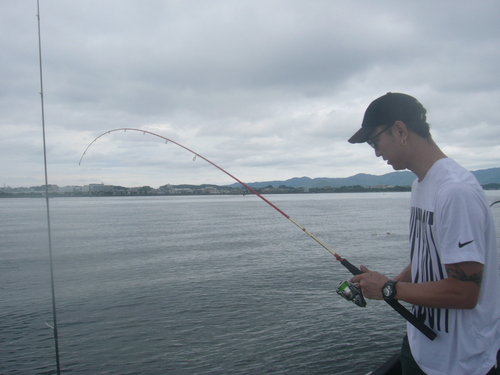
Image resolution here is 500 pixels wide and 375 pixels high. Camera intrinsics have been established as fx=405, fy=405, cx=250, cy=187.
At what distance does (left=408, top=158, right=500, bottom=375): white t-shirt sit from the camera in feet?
5.83

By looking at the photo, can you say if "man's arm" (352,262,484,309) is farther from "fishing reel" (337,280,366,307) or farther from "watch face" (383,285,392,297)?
"fishing reel" (337,280,366,307)

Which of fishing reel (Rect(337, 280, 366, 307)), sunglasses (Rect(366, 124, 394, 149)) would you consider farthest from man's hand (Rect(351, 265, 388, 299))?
sunglasses (Rect(366, 124, 394, 149))

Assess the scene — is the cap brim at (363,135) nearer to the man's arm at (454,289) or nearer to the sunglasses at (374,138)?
the sunglasses at (374,138)

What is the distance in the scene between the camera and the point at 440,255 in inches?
76.6

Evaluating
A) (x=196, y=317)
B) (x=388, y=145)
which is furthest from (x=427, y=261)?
(x=196, y=317)

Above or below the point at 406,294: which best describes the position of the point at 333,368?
below

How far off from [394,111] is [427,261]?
80 cm

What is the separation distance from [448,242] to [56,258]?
79.1ft

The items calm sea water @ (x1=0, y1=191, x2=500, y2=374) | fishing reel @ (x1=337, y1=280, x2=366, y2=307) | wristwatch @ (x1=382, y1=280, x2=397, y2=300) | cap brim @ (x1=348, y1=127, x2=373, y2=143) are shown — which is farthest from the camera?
calm sea water @ (x1=0, y1=191, x2=500, y2=374)

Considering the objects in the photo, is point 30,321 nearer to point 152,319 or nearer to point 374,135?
point 152,319

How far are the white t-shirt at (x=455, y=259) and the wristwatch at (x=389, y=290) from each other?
16 centimetres

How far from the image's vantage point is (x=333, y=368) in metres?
8.41

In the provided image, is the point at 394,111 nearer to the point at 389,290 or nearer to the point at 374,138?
the point at 374,138

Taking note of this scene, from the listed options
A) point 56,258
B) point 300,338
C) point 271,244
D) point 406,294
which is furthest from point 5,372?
point 271,244
